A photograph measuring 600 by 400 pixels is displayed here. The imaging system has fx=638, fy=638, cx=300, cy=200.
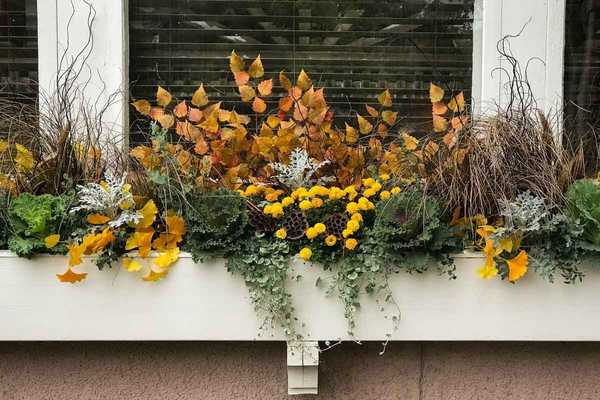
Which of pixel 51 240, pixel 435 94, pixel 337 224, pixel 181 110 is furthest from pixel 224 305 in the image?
pixel 435 94

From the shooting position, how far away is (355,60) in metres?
2.59

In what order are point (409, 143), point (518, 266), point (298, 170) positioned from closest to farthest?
point (518, 266), point (298, 170), point (409, 143)

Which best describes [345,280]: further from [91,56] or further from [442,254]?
[91,56]

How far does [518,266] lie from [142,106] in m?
1.44

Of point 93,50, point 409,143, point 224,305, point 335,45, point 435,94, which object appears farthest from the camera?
point 335,45

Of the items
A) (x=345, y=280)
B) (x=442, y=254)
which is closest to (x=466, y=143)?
(x=442, y=254)

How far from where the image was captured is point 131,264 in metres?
1.90

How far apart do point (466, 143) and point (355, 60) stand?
749 millimetres

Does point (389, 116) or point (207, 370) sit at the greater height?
point (389, 116)

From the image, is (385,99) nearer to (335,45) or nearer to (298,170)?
(335,45)

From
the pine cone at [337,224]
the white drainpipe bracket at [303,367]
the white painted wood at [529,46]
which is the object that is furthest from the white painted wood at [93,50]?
the white painted wood at [529,46]

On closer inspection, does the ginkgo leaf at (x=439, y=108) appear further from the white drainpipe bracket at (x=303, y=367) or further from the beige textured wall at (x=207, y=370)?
the white drainpipe bracket at (x=303, y=367)

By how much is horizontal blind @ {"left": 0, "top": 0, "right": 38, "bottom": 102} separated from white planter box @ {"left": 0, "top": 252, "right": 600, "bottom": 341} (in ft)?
2.78

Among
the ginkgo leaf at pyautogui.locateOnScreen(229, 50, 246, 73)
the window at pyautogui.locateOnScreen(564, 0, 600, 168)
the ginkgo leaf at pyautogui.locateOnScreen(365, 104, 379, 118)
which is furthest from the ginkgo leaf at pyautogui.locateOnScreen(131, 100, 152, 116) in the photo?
the window at pyautogui.locateOnScreen(564, 0, 600, 168)
